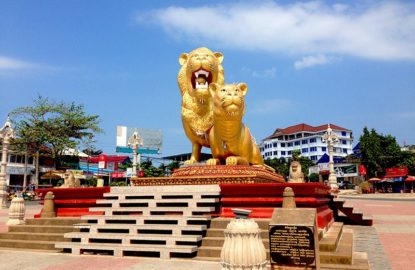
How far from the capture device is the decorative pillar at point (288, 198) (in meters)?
7.52

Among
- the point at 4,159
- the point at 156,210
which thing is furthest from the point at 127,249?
the point at 4,159

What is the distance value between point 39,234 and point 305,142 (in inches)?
3219

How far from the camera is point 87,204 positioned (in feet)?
31.4

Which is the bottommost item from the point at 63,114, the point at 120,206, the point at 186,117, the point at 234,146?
the point at 120,206

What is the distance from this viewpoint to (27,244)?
8.48 m

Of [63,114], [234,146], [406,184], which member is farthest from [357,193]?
[234,146]

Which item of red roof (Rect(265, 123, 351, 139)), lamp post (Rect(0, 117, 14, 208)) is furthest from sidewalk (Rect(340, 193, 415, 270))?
red roof (Rect(265, 123, 351, 139))

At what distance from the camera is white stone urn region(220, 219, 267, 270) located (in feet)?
13.5

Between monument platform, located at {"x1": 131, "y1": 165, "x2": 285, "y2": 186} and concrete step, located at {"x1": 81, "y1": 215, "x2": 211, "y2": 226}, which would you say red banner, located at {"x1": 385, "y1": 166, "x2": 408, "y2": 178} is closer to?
monument platform, located at {"x1": 131, "y1": 165, "x2": 285, "y2": 186}

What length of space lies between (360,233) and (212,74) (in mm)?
6591

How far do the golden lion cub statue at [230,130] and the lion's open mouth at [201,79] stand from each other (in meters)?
0.87

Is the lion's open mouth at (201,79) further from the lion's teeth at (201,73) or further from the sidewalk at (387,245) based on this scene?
the sidewalk at (387,245)

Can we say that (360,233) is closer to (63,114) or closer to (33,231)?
(33,231)

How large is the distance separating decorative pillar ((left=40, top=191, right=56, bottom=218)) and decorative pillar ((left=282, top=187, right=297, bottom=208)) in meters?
6.22
